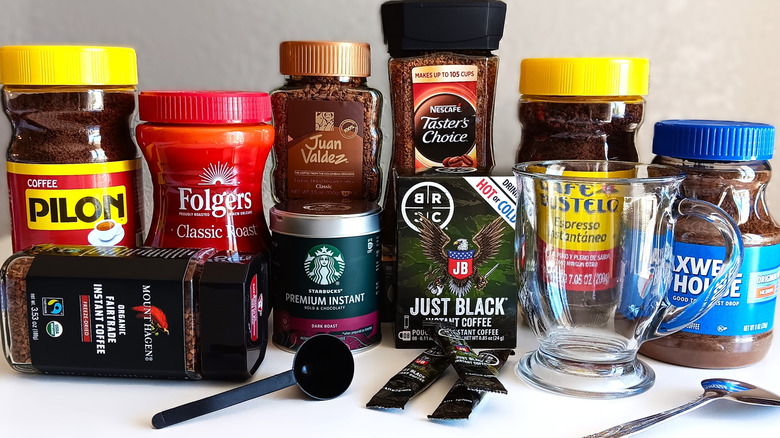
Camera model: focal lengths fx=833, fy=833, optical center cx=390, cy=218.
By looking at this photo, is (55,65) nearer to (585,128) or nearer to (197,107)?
(197,107)

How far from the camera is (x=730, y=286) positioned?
86 centimetres

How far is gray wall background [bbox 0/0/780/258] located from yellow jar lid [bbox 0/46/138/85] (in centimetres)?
51

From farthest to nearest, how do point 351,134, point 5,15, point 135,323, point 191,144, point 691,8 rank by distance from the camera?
1. point 5,15
2. point 691,8
3. point 351,134
4. point 191,144
5. point 135,323

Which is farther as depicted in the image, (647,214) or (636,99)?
(636,99)

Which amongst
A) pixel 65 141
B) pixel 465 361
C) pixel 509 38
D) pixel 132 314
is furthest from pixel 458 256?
pixel 509 38

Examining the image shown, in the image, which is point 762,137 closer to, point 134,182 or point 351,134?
point 351,134

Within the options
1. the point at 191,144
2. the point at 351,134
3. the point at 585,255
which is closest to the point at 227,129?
the point at 191,144

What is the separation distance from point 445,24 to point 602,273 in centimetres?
36

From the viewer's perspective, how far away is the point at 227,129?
35.7 inches

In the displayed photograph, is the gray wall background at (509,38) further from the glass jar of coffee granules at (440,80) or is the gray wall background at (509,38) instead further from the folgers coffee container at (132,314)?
the folgers coffee container at (132,314)

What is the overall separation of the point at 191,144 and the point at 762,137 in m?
0.59

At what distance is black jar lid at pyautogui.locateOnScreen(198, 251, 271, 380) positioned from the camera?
31.0 inches

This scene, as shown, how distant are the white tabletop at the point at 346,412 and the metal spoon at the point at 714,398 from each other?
0.01 metres

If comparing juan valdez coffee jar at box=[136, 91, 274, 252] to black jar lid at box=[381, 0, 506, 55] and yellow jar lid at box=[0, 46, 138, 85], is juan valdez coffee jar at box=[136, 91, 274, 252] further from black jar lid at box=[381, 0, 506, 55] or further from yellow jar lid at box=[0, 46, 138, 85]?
black jar lid at box=[381, 0, 506, 55]
